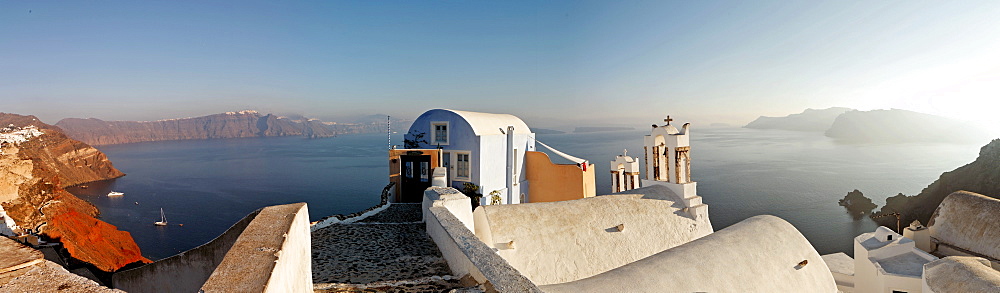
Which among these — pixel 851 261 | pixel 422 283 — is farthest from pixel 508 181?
pixel 851 261

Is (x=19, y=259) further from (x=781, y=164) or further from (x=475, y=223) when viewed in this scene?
(x=781, y=164)

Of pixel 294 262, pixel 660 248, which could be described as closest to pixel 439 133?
pixel 660 248

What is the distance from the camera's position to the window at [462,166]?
16.2m

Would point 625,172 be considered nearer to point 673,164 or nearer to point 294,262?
point 673,164

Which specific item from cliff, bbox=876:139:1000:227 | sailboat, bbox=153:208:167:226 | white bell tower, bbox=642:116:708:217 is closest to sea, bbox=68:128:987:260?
sailboat, bbox=153:208:167:226

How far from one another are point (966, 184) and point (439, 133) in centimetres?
4531

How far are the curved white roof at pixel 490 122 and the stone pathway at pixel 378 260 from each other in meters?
8.08

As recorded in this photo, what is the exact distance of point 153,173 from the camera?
97.0 metres

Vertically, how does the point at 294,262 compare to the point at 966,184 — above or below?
above

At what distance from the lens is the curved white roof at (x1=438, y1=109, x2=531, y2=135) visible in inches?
643

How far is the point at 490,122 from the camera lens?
17.8m

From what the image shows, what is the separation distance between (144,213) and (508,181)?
62158 mm

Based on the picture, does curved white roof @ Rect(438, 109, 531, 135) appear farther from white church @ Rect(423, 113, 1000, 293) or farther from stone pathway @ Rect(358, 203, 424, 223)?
white church @ Rect(423, 113, 1000, 293)

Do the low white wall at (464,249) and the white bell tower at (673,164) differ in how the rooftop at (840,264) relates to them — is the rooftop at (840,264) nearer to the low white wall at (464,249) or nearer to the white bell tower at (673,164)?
the white bell tower at (673,164)
